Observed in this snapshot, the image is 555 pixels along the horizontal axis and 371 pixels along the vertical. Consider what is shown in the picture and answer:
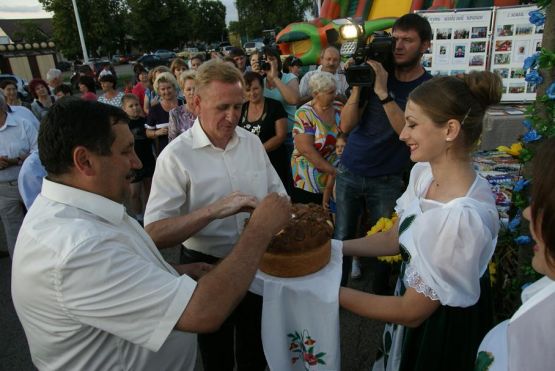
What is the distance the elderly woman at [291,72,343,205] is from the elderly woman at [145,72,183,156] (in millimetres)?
2224

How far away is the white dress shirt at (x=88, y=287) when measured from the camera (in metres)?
1.13

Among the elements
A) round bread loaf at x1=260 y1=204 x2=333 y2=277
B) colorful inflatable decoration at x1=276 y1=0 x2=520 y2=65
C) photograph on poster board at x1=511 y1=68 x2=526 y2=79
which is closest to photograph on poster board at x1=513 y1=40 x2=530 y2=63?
photograph on poster board at x1=511 y1=68 x2=526 y2=79

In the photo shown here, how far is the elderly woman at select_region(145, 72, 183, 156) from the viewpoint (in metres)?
5.18

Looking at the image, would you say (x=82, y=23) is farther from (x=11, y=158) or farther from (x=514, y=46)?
(x=514, y=46)

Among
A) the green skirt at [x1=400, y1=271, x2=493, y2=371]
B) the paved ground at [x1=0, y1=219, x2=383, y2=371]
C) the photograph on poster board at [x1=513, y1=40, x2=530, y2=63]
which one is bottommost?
the paved ground at [x1=0, y1=219, x2=383, y2=371]

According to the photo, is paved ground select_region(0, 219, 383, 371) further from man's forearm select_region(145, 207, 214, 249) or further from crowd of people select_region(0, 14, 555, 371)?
man's forearm select_region(145, 207, 214, 249)

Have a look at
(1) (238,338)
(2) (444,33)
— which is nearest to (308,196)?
(1) (238,338)

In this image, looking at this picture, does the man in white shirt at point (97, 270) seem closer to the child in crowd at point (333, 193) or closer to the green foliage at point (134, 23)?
the child in crowd at point (333, 193)

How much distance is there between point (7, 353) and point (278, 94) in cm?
407

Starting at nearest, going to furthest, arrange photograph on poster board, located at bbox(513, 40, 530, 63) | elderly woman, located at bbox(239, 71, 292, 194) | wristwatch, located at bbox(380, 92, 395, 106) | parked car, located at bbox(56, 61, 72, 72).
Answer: wristwatch, located at bbox(380, 92, 395, 106) → elderly woman, located at bbox(239, 71, 292, 194) → photograph on poster board, located at bbox(513, 40, 530, 63) → parked car, located at bbox(56, 61, 72, 72)

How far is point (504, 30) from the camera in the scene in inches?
188

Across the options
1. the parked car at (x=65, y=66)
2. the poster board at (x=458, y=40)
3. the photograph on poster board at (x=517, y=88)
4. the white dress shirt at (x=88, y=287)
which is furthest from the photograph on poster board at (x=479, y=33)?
the parked car at (x=65, y=66)

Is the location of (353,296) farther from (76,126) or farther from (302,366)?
(76,126)

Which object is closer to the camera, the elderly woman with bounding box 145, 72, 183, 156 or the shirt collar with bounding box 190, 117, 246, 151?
the shirt collar with bounding box 190, 117, 246, 151
